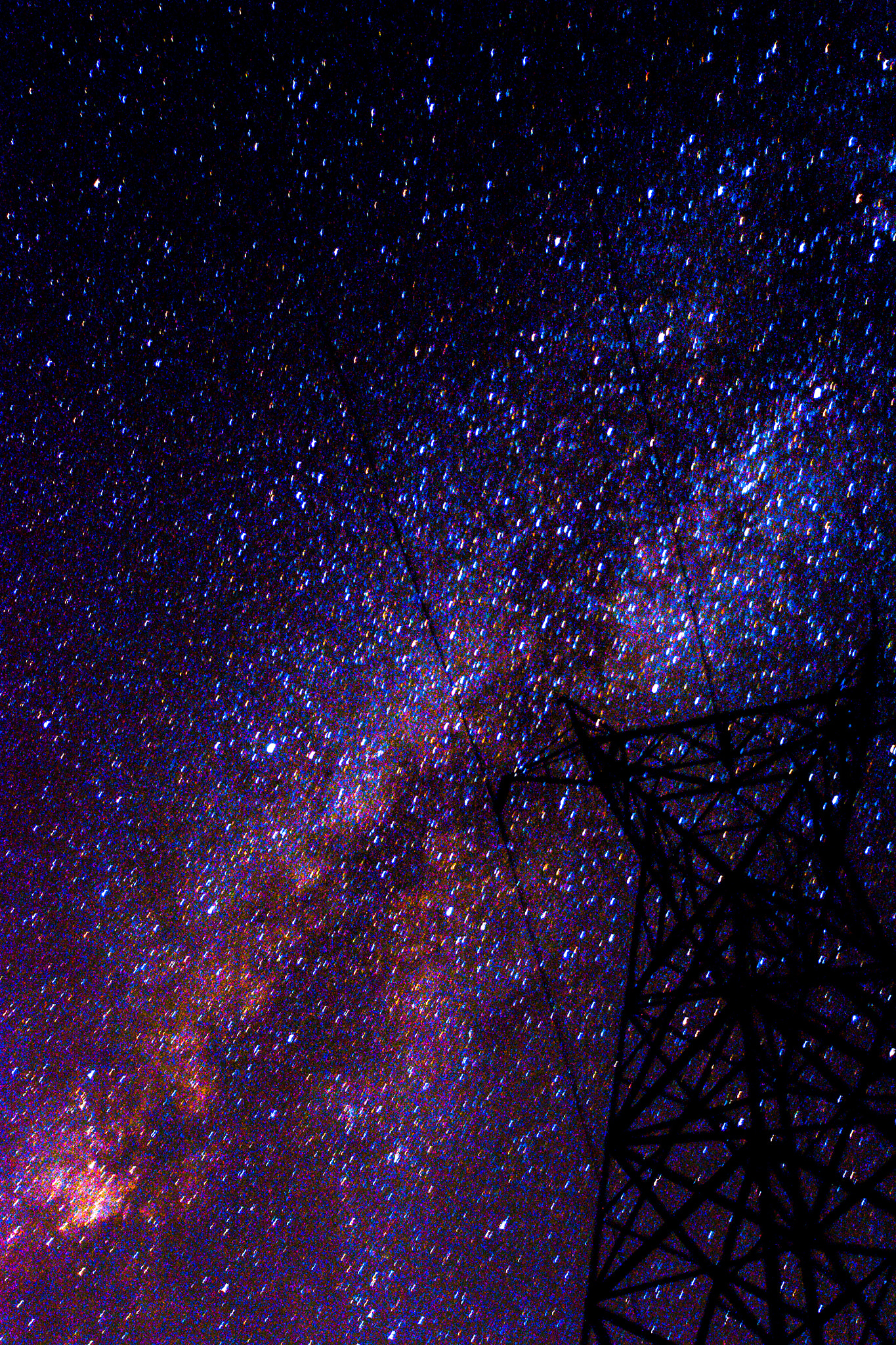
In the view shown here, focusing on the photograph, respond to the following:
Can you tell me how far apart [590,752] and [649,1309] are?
1296 inches

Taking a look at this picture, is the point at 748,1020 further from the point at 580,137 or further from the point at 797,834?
the point at 580,137

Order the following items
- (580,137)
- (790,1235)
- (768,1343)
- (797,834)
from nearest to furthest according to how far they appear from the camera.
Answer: (768,1343) < (790,1235) < (797,834) < (580,137)

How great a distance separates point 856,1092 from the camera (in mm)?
5625

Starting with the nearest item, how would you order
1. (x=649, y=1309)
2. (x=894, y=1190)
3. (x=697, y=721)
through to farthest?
(x=697, y=721) < (x=894, y=1190) < (x=649, y=1309)

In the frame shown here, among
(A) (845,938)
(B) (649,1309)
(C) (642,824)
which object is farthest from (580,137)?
(B) (649,1309)

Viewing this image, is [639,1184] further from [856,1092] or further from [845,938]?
[845,938]

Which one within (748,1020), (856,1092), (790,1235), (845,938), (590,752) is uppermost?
(590,752)

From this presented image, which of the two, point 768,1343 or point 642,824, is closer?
point 768,1343

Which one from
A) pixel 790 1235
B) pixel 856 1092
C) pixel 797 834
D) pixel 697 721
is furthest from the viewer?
pixel 797 834

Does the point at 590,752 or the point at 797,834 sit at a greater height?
the point at 590,752

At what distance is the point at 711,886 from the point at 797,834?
1607 mm

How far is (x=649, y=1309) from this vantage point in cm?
3169

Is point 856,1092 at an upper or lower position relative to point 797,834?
lower

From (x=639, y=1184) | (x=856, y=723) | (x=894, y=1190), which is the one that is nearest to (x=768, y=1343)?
(x=639, y=1184)
